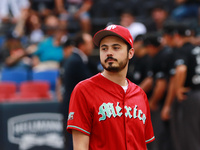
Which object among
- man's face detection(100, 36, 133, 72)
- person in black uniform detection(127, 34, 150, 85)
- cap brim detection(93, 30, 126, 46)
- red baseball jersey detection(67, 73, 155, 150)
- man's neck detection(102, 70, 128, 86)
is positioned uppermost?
person in black uniform detection(127, 34, 150, 85)

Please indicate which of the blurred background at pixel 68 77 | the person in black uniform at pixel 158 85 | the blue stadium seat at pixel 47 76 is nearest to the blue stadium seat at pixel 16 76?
the blurred background at pixel 68 77

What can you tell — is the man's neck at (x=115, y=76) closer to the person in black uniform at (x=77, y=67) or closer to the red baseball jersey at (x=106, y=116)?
the red baseball jersey at (x=106, y=116)

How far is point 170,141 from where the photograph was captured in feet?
21.5

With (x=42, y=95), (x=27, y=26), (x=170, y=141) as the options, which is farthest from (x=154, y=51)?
(x=27, y=26)

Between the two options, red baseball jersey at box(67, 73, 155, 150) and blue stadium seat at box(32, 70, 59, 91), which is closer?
red baseball jersey at box(67, 73, 155, 150)

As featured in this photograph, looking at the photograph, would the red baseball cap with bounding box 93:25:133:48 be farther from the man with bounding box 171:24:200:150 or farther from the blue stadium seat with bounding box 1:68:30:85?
the blue stadium seat with bounding box 1:68:30:85

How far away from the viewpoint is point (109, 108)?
2.46 m

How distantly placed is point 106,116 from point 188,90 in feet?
11.9

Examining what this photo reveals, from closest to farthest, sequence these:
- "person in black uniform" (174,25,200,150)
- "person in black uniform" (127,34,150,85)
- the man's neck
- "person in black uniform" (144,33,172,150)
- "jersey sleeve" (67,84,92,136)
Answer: "jersey sleeve" (67,84,92,136), the man's neck, "person in black uniform" (174,25,200,150), "person in black uniform" (144,33,172,150), "person in black uniform" (127,34,150,85)

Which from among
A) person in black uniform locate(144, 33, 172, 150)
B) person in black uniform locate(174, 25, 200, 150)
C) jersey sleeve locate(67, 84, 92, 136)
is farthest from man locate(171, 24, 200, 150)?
jersey sleeve locate(67, 84, 92, 136)

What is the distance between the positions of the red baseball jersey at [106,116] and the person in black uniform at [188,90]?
3.30 meters

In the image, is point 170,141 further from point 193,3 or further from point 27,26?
point 27,26

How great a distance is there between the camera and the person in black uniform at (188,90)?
18.7 feet

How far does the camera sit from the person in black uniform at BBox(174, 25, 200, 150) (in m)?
5.70
